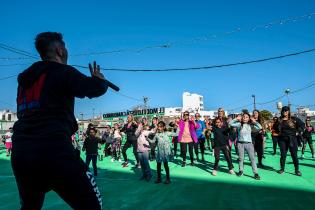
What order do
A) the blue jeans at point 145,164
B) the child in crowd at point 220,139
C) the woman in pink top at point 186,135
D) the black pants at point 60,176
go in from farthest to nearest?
the woman in pink top at point 186,135, the child in crowd at point 220,139, the blue jeans at point 145,164, the black pants at point 60,176

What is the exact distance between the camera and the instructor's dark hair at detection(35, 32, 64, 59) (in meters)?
2.42

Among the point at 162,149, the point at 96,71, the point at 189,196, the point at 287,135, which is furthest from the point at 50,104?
the point at 287,135

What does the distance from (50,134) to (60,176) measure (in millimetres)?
283

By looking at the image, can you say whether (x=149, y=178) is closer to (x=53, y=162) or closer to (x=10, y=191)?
(x=10, y=191)

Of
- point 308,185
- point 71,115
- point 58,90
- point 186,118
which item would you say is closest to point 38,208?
point 71,115

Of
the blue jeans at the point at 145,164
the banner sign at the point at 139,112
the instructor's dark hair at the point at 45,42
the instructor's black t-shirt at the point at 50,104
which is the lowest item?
the blue jeans at the point at 145,164

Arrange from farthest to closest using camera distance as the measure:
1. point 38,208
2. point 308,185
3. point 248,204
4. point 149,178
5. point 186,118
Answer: point 186,118 → point 149,178 → point 308,185 → point 248,204 → point 38,208

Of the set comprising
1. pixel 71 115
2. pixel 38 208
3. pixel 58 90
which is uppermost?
pixel 58 90

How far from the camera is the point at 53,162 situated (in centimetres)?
206

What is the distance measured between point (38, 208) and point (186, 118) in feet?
30.7

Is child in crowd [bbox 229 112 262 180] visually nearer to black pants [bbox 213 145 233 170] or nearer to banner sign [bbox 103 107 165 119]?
black pants [bbox 213 145 233 170]

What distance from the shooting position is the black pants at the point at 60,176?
207 centimetres

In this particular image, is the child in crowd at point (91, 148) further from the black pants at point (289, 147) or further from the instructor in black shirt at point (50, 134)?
the instructor in black shirt at point (50, 134)

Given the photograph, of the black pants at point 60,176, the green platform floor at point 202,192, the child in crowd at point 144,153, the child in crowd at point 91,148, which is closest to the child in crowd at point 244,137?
the green platform floor at point 202,192
